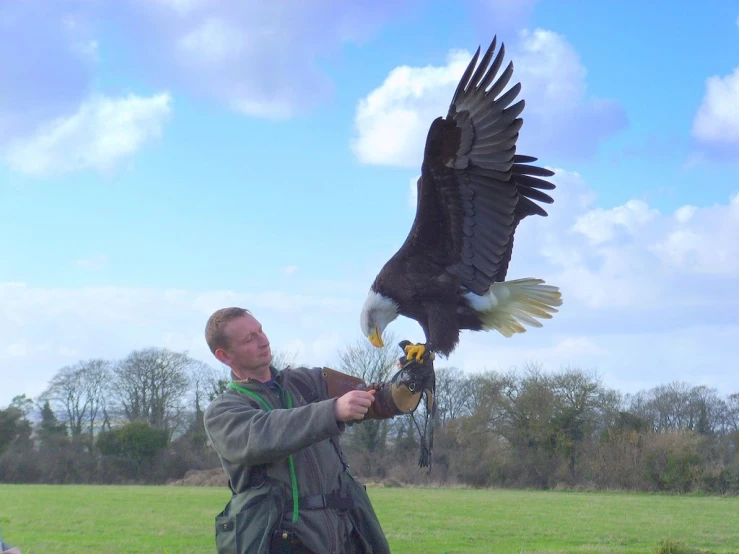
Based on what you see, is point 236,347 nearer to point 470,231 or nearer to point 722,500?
point 470,231

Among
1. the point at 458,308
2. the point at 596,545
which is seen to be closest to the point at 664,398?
the point at 596,545

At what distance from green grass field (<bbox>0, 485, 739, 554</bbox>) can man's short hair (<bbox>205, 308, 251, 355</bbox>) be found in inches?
312

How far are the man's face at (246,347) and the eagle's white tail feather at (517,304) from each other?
7.50 feet

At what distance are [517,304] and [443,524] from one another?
28.4ft

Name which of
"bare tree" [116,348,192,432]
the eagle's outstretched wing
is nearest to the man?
the eagle's outstretched wing

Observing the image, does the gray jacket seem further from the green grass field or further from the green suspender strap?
the green grass field

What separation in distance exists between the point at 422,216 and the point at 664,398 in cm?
2890

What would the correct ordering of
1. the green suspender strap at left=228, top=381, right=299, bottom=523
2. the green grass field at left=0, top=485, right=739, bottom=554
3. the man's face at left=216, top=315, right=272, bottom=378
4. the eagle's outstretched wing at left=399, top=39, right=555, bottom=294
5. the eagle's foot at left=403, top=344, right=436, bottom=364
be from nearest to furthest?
the green suspender strap at left=228, top=381, right=299, bottom=523, the man's face at left=216, top=315, right=272, bottom=378, the eagle's foot at left=403, top=344, right=436, bottom=364, the eagle's outstretched wing at left=399, top=39, right=555, bottom=294, the green grass field at left=0, top=485, right=739, bottom=554

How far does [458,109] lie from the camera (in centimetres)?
438

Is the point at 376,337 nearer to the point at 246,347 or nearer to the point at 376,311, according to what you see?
the point at 376,311

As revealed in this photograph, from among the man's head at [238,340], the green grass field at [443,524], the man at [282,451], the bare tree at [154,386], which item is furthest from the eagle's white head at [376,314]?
the bare tree at [154,386]

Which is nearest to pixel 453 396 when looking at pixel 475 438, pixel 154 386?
pixel 475 438

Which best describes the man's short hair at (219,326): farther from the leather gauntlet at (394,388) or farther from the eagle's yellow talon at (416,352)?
the eagle's yellow talon at (416,352)

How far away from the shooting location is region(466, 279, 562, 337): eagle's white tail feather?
496cm
